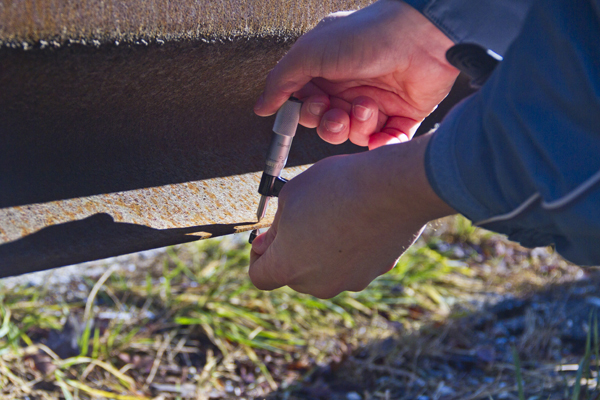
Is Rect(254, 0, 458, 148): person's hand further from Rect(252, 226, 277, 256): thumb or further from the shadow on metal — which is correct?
the shadow on metal

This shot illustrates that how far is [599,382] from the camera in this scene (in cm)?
183

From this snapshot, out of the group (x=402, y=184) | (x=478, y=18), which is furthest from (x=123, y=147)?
(x=478, y=18)

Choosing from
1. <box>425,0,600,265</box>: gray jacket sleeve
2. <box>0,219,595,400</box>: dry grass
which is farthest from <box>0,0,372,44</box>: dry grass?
<box>0,219,595,400</box>: dry grass

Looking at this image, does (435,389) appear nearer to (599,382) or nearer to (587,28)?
(599,382)

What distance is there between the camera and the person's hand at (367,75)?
60.5 inches

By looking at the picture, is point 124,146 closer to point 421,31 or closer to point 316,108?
point 316,108

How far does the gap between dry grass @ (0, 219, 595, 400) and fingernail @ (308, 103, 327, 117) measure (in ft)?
4.00

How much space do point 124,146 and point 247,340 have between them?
4.12 ft

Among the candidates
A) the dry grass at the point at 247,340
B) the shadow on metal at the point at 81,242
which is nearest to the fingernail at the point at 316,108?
the shadow on metal at the point at 81,242

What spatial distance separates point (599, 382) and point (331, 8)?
1.58 meters

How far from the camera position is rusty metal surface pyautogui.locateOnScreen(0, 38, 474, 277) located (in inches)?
50.1

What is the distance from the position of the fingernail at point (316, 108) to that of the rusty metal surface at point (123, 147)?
187 mm

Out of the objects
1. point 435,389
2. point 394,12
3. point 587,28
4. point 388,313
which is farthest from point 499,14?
point 388,313

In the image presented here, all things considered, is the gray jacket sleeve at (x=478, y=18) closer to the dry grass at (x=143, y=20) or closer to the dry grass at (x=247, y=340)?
the dry grass at (x=143, y=20)
